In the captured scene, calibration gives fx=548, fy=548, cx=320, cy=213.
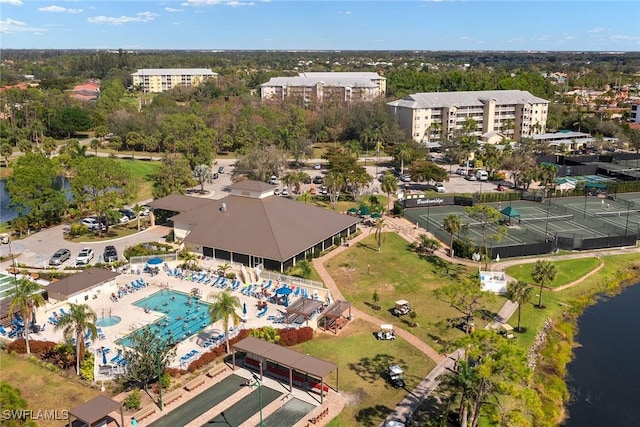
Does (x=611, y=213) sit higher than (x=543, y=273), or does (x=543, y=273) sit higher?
(x=543, y=273)

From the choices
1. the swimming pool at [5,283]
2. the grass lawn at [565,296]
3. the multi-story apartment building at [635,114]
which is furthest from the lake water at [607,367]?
the multi-story apartment building at [635,114]

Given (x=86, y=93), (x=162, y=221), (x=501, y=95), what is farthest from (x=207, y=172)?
(x=86, y=93)

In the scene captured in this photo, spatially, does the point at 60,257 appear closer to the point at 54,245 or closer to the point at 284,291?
the point at 54,245

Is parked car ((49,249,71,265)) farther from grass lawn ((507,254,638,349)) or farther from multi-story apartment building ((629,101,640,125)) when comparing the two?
multi-story apartment building ((629,101,640,125))

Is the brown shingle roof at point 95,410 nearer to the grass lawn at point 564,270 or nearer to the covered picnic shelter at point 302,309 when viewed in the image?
the covered picnic shelter at point 302,309

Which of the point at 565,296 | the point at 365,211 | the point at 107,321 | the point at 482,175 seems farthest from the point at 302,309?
the point at 482,175
